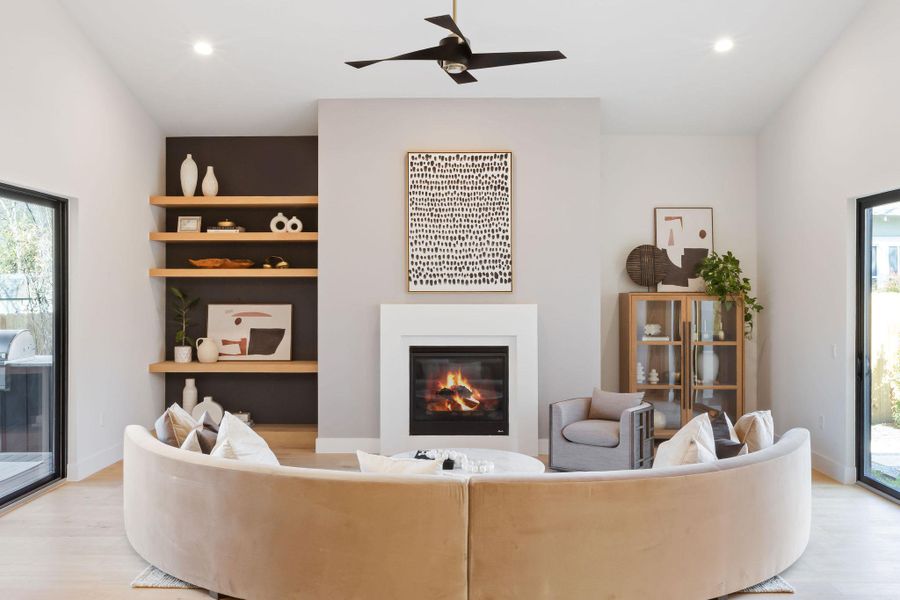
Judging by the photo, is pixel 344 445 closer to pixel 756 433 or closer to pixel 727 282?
pixel 756 433

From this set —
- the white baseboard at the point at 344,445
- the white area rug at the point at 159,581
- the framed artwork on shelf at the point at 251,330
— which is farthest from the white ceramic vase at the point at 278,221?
the white area rug at the point at 159,581

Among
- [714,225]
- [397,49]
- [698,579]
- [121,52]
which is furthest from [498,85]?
[698,579]

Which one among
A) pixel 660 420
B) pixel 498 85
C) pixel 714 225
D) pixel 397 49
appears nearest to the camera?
pixel 397 49

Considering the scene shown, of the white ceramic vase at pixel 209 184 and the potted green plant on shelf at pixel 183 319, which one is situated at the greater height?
the white ceramic vase at pixel 209 184

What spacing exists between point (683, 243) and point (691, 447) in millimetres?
3705

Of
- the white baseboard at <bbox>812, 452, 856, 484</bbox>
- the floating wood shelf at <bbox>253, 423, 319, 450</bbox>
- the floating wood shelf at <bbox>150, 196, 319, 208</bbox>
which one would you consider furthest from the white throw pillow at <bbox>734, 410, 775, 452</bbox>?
the floating wood shelf at <bbox>150, 196, 319, 208</bbox>

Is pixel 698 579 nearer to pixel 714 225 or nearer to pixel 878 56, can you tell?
pixel 878 56

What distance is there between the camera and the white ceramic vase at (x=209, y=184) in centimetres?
601

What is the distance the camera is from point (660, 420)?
5.87 meters

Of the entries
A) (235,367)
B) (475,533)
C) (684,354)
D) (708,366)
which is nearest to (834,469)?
(708,366)

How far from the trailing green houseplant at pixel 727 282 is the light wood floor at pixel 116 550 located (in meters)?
1.78

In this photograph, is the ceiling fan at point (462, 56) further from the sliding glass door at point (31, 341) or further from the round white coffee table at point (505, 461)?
the sliding glass door at point (31, 341)

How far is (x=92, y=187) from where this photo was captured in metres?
5.00

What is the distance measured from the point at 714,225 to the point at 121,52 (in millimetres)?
5255
